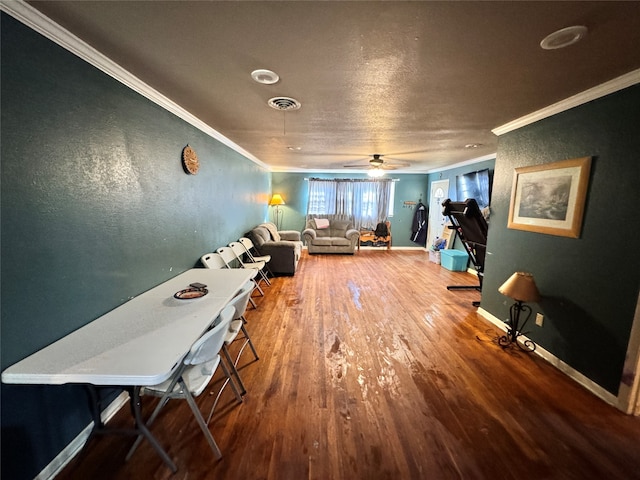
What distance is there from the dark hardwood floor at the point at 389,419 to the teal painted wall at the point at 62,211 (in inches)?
16.0

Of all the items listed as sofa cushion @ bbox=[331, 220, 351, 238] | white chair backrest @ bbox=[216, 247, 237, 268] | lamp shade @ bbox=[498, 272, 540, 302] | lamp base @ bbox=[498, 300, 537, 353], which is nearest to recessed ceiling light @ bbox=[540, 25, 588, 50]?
lamp shade @ bbox=[498, 272, 540, 302]

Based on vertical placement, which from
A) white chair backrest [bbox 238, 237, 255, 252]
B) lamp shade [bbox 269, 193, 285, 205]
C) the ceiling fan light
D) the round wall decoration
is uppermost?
the ceiling fan light

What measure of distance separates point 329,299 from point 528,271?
7.79ft

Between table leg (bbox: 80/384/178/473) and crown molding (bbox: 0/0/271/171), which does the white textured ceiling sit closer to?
crown molding (bbox: 0/0/271/171)

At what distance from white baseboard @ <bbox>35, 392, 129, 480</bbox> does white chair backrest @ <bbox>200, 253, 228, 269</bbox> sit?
1535mm

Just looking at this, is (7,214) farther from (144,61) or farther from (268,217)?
(268,217)

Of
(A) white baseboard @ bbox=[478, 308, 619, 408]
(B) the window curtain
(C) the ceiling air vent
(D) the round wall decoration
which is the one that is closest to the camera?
(A) white baseboard @ bbox=[478, 308, 619, 408]

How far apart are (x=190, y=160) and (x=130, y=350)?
2110 millimetres

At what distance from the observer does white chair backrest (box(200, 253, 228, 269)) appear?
3099mm

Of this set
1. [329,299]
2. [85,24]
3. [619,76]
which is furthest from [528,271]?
[85,24]

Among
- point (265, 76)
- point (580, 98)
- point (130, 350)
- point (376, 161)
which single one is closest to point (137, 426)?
point (130, 350)

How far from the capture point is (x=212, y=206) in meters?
3.47

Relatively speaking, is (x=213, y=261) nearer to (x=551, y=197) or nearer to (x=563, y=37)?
(x=563, y=37)

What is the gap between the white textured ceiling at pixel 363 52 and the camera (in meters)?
1.19
